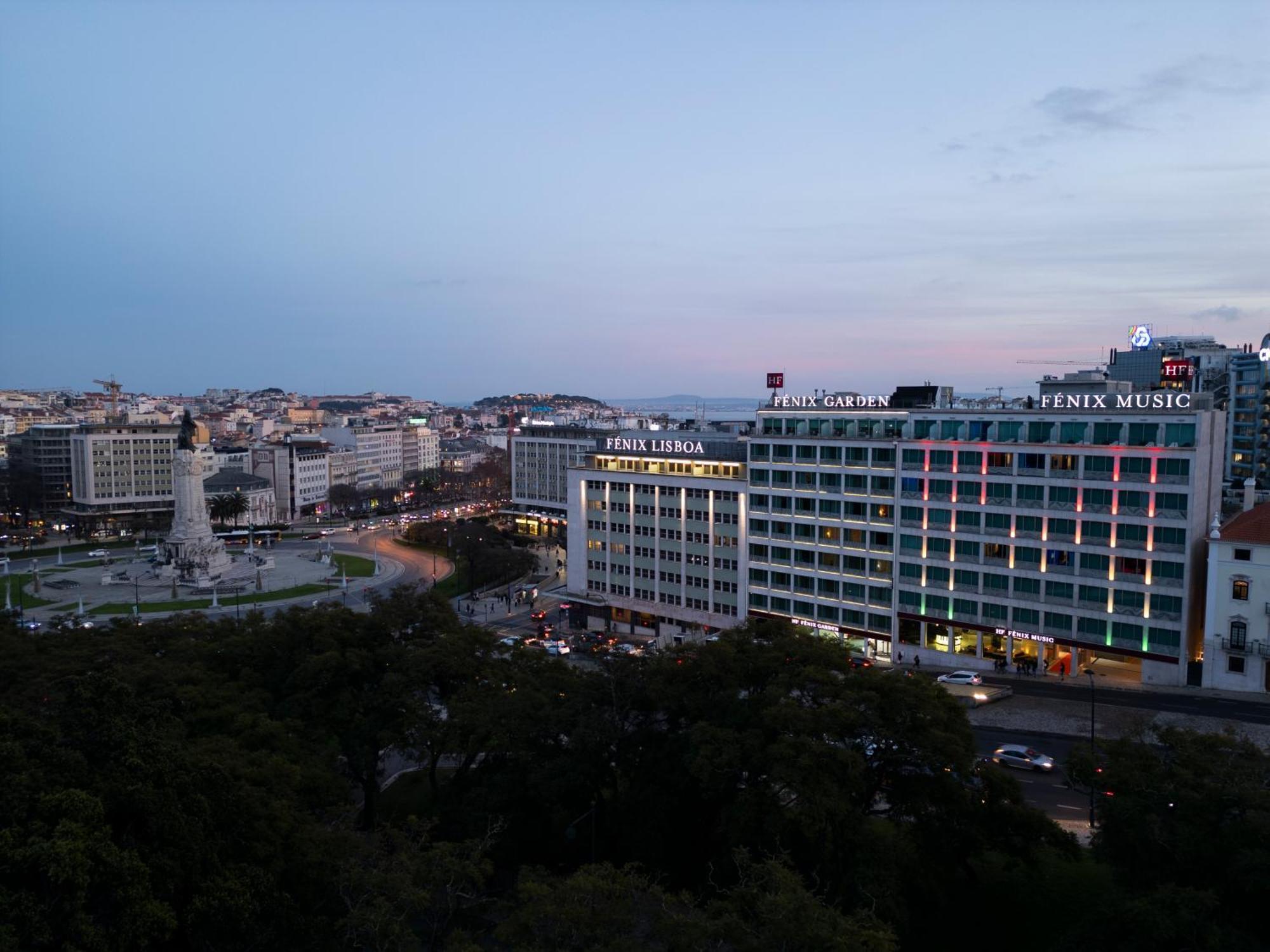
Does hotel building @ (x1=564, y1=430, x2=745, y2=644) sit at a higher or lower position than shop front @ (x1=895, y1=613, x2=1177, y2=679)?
higher

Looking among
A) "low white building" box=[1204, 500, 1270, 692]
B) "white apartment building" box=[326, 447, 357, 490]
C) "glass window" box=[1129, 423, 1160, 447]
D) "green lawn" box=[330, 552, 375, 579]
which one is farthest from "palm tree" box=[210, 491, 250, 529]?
"low white building" box=[1204, 500, 1270, 692]

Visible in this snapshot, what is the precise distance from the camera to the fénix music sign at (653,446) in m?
84.4

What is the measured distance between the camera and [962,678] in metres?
64.9

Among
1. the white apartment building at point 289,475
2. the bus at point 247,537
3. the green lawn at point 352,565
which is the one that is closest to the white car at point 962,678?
the green lawn at point 352,565

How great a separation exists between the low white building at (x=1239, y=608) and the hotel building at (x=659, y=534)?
3652 centimetres

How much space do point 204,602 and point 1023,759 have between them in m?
89.1

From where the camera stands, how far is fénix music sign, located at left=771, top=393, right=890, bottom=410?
77.1 metres

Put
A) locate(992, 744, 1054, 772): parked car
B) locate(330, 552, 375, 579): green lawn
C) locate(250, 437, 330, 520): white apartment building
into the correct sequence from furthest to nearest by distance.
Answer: locate(250, 437, 330, 520): white apartment building < locate(330, 552, 375, 579): green lawn < locate(992, 744, 1054, 772): parked car

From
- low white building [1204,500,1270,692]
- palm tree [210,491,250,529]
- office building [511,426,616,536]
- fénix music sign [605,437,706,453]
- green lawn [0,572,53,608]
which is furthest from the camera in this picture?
office building [511,426,616,536]

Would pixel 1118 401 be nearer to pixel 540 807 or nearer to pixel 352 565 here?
pixel 540 807

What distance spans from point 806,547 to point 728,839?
45531mm

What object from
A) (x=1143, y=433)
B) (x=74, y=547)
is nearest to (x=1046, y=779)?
(x=1143, y=433)

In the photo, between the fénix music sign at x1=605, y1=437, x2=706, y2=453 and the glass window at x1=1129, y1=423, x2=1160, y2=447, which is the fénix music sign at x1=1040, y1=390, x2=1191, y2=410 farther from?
the fénix music sign at x1=605, y1=437, x2=706, y2=453

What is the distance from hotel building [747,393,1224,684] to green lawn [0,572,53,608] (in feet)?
265
